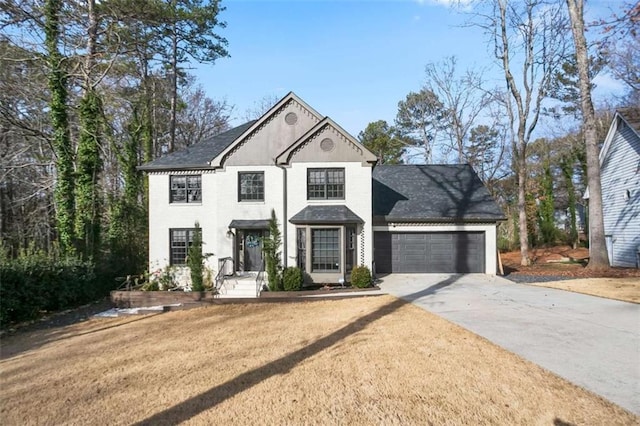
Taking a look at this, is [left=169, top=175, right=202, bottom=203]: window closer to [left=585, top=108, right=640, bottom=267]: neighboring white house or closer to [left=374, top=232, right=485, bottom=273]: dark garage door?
[left=374, top=232, right=485, bottom=273]: dark garage door

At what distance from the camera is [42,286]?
14.1 metres

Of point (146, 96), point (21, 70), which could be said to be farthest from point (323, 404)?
point (146, 96)

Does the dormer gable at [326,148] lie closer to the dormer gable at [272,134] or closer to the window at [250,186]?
the dormer gable at [272,134]

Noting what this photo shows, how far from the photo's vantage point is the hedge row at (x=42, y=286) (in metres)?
12.7

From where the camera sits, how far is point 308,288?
15789 millimetres

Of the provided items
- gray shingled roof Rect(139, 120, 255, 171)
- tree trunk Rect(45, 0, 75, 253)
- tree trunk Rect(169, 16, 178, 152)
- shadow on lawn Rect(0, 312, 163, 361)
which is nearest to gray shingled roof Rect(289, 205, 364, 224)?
gray shingled roof Rect(139, 120, 255, 171)

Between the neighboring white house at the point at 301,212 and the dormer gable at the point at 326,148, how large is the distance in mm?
44

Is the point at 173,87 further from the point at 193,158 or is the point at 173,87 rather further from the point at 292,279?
the point at 292,279

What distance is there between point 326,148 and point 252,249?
18.4 feet

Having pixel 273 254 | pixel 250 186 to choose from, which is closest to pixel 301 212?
pixel 273 254

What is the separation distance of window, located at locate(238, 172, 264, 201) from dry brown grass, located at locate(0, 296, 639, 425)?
8.09m

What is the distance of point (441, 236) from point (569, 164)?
75.9 feet

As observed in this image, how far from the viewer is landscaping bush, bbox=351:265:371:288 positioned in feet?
49.0

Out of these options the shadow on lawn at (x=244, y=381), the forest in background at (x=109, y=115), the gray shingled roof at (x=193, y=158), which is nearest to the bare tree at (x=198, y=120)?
the forest in background at (x=109, y=115)
